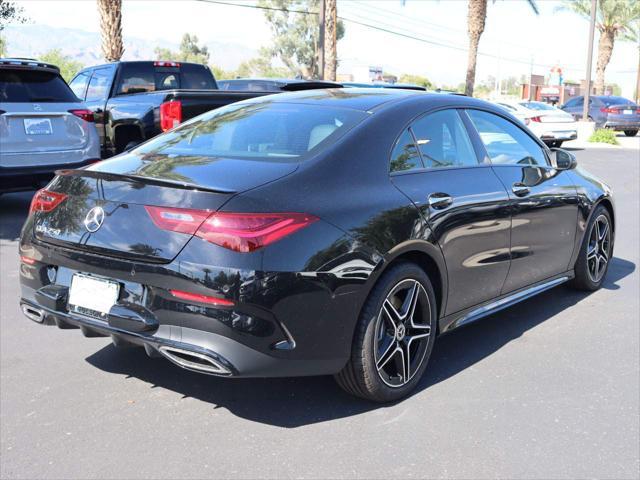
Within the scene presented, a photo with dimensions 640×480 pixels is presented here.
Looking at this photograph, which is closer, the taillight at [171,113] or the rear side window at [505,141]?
the rear side window at [505,141]

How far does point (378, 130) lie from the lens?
390 cm

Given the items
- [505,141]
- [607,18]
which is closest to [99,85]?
[505,141]

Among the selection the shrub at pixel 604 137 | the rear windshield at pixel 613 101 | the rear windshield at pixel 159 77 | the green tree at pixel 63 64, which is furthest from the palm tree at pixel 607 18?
the rear windshield at pixel 159 77

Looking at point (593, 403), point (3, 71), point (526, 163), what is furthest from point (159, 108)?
point (593, 403)

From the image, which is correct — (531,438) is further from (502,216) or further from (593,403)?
(502,216)

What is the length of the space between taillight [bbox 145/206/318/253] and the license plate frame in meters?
5.37

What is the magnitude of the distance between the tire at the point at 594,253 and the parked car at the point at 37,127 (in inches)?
221

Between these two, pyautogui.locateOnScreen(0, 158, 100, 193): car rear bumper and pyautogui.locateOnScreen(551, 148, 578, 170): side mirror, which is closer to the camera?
pyautogui.locateOnScreen(551, 148, 578, 170): side mirror

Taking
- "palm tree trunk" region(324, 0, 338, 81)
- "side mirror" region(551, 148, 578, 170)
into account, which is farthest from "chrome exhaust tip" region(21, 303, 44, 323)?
"palm tree trunk" region(324, 0, 338, 81)

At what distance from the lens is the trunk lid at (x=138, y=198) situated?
325 cm

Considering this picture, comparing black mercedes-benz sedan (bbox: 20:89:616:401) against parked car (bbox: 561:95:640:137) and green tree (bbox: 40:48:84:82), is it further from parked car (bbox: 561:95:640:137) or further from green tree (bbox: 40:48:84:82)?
green tree (bbox: 40:48:84:82)

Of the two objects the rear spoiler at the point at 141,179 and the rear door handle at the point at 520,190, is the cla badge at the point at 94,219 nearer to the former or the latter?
the rear spoiler at the point at 141,179

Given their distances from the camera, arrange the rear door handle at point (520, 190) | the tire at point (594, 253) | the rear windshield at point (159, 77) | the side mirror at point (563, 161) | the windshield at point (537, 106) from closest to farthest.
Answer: the rear door handle at point (520, 190), the side mirror at point (563, 161), the tire at point (594, 253), the rear windshield at point (159, 77), the windshield at point (537, 106)

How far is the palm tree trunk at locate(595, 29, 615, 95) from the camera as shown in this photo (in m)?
45.4
